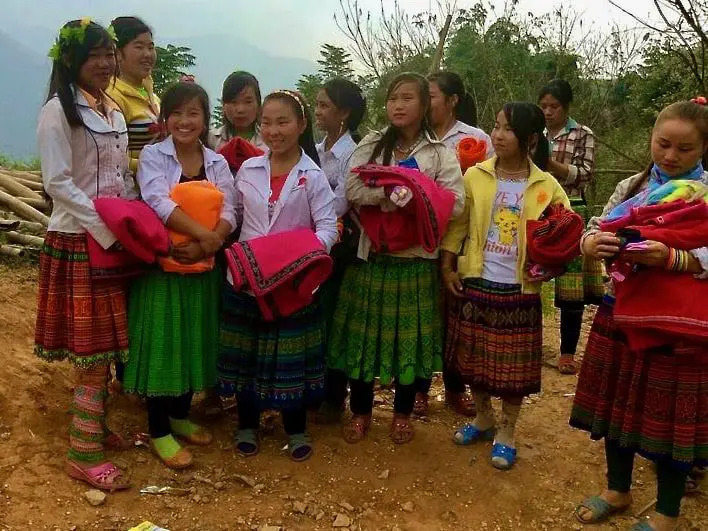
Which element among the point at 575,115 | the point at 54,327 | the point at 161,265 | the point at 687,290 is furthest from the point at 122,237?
the point at 575,115

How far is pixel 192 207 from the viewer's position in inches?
108

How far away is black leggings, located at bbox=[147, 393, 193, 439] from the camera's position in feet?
9.71

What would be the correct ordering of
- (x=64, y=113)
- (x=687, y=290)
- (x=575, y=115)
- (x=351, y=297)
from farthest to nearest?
1. (x=575, y=115)
2. (x=351, y=297)
3. (x=64, y=113)
4. (x=687, y=290)

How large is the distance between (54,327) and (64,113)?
0.91 metres

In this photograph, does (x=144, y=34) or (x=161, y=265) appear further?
(x=144, y=34)

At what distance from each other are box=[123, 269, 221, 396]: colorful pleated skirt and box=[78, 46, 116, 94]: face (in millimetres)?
841

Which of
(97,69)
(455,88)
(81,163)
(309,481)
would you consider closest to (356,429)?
(309,481)

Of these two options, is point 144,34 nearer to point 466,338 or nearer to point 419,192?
point 419,192

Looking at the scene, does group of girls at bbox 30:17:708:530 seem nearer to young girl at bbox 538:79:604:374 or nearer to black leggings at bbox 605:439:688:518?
black leggings at bbox 605:439:688:518

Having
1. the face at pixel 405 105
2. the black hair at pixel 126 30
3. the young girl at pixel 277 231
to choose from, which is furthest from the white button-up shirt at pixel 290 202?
the black hair at pixel 126 30

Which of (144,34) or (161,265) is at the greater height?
(144,34)

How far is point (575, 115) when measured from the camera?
1059 cm

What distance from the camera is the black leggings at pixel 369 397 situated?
3.24 m

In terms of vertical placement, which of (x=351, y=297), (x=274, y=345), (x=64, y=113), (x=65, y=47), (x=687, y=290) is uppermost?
(x=65, y=47)
